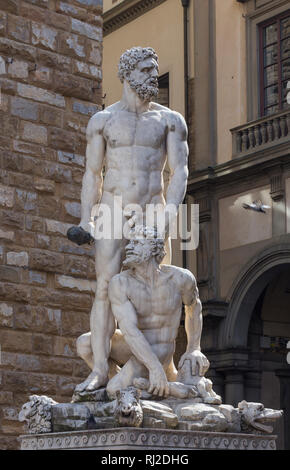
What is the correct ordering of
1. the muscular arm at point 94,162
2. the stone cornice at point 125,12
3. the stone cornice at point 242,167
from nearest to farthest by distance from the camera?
the muscular arm at point 94,162 < the stone cornice at point 242,167 < the stone cornice at point 125,12

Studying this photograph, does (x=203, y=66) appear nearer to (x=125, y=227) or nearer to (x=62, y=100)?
(x=62, y=100)

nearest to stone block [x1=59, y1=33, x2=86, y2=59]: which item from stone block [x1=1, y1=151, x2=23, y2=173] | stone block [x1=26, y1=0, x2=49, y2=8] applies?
stone block [x1=26, y1=0, x2=49, y2=8]

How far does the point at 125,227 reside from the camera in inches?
338

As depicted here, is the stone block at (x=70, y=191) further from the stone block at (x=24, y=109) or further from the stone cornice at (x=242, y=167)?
the stone cornice at (x=242, y=167)

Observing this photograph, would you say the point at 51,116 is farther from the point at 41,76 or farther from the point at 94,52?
the point at 94,52

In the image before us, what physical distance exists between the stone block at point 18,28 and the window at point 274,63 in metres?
8.53

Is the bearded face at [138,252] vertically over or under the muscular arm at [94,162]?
under

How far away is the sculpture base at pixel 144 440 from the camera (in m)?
7.55

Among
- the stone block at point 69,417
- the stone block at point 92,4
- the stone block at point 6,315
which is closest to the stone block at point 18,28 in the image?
the stone block at point 92,4

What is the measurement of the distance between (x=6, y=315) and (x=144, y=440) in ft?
12.6

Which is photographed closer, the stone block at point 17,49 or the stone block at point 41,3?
the stone block at point 17,49

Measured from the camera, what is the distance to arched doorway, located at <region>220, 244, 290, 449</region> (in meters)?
19.5

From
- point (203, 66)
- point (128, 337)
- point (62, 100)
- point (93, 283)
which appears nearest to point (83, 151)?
point (62, 100)

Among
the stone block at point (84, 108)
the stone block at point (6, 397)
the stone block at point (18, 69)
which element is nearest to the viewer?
the stone block at point (6, 397)
